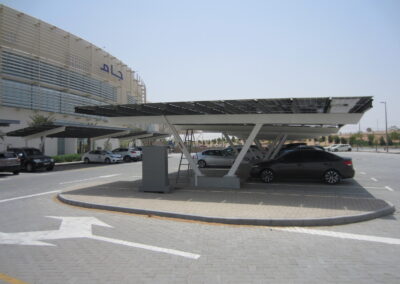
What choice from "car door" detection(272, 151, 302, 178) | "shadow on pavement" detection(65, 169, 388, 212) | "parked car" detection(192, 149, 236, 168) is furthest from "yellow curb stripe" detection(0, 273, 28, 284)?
"parked car" detection(192, 149, 236, 168)

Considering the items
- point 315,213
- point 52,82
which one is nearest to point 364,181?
point 315,213

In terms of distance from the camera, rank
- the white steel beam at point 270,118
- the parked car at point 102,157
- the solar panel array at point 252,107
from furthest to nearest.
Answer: the parked car at point 102,157
the white steel beam at point 270,118
the solar panel array at point 252,107

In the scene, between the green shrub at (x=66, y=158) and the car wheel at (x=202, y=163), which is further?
the green shrub at (x=66, y=158)

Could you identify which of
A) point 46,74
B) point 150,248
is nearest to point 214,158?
point 150,248

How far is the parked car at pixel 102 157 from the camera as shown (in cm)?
2952

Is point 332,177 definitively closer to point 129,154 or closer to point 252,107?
point 252,107

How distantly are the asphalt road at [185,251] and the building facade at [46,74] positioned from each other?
27.3 metres

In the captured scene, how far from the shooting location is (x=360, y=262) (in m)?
4.68

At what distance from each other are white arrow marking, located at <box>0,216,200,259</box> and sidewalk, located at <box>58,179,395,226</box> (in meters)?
1.50

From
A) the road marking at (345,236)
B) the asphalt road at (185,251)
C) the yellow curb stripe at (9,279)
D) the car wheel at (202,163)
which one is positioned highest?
the car wheel at (202,163)

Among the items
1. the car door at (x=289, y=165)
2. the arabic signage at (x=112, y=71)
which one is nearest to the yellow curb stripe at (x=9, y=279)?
the car door at (x=289, y=165)

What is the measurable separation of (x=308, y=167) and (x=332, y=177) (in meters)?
1.02

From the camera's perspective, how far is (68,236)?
609cm

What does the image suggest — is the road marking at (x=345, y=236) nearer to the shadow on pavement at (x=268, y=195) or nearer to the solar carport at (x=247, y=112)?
the shadow on pavement at (x=268, y=195)
